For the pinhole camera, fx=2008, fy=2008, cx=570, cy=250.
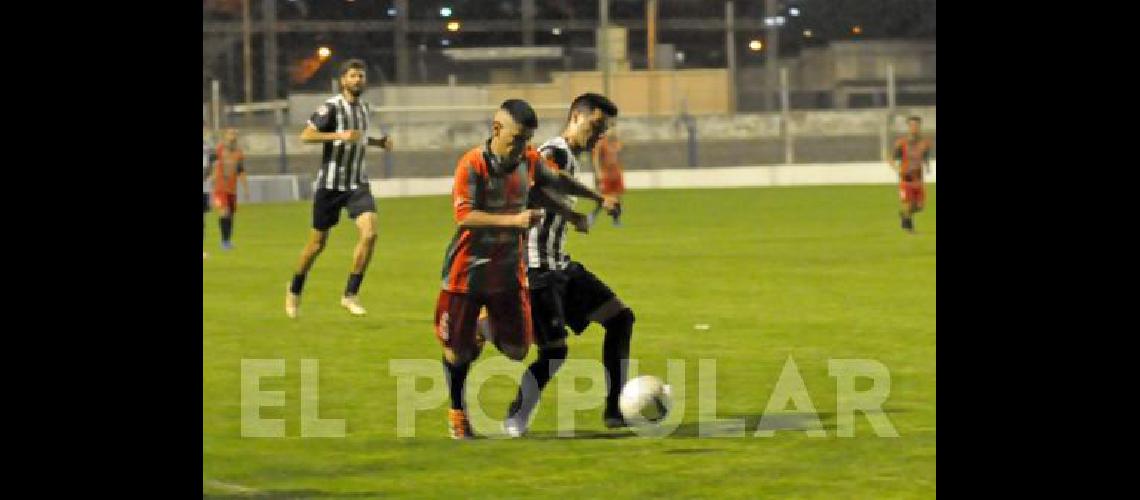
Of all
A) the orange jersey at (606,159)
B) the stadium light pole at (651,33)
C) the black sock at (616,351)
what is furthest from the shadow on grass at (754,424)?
the stadium light pole at (651,33)

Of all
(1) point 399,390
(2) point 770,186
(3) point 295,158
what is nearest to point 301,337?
(1) point 399,390

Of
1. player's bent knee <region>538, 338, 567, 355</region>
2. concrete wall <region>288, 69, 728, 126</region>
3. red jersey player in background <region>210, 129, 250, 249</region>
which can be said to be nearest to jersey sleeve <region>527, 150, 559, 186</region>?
player's bent knee <region>538, 338, 567, 355</region>

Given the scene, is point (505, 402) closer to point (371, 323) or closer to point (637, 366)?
point (637, 366)

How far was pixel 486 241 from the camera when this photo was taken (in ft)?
35.9

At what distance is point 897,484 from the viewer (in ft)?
32.3

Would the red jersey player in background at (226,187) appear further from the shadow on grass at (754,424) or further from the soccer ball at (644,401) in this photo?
the soccer ball at (644,401)

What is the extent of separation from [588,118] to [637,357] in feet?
14.1

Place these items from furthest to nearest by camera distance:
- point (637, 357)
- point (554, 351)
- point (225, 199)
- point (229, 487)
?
point (225, 199), point (637, 357), point (554, 351), point (229, 487)

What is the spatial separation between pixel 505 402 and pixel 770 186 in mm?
33910

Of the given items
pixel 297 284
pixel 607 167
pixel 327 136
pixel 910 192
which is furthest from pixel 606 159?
pixel 327 136

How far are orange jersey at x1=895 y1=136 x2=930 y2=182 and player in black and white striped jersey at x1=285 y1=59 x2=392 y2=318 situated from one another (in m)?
13.5

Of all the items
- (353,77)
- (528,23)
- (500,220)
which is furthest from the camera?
(528,23)

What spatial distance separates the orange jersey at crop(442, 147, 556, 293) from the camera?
428 inches

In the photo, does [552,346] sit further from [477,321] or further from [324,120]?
[324,120]
